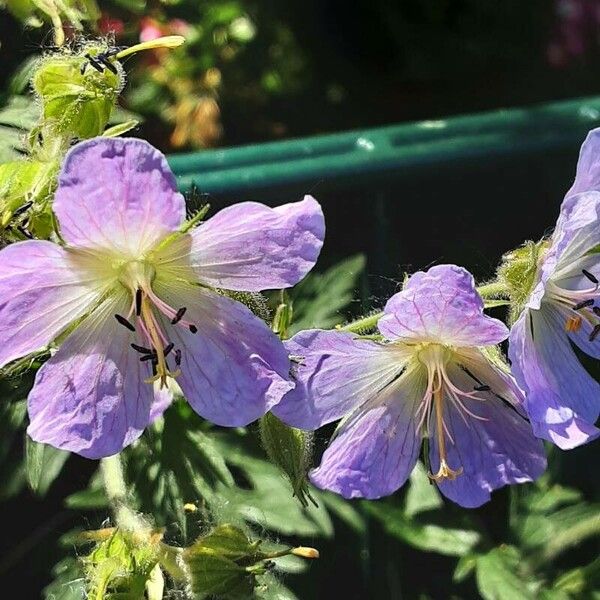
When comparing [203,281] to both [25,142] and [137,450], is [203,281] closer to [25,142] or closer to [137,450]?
[25,142]

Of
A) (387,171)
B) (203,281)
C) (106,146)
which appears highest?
(106,146)

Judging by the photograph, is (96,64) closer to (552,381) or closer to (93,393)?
(93,393)

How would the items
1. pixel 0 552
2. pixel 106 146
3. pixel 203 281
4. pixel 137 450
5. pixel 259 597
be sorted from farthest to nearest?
pixel 0 552 < pixel 137 450 < pixel 259 597 < pixel 203 281 < pixel 106 146

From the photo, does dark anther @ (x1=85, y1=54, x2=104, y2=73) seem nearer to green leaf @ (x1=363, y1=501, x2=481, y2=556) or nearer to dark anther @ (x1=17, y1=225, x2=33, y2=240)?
dark anther @ (x1=17, y1=225, x2=33, y2=240)

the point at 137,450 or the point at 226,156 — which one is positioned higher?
the point at 226,156

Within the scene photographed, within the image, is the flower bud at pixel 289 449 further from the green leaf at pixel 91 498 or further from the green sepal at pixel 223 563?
the green leaf at pixel 91 498

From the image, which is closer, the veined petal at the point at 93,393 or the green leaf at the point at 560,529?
the veined petal at the point at 93,393

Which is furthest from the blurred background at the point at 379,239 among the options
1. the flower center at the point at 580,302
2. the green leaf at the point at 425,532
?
the flower center at the point at 580,302

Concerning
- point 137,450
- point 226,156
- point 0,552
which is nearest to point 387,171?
point 226,156
